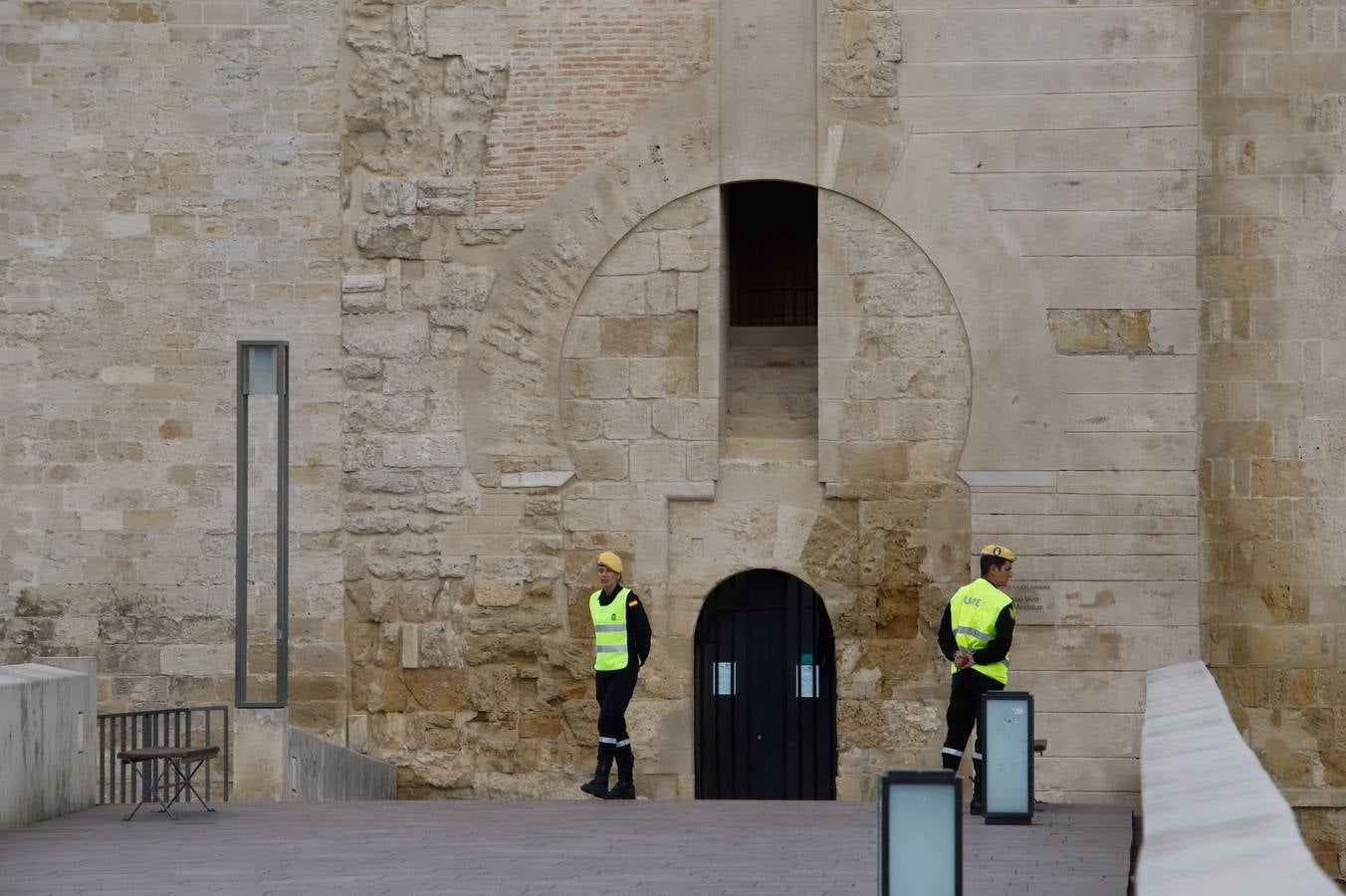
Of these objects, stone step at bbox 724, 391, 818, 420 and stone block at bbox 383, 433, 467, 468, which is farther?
stone step at bbox 724, 391, 818, 420

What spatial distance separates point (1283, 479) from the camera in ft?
50.2

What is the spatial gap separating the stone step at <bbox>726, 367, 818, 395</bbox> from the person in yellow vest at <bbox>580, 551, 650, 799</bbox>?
3192 millimetres

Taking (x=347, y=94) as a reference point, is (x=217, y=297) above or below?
below

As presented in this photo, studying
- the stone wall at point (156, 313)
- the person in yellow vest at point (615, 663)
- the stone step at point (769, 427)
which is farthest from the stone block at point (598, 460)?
the person in yellow vest at point (615, 663)

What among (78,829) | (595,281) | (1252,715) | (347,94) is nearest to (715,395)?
(595,281)

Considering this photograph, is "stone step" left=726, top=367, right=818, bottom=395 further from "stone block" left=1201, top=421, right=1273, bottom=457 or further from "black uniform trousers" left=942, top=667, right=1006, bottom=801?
"black uniform trousers" left=942, top=667, right=1006, bottom=801

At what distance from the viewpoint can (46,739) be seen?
11.4 metres

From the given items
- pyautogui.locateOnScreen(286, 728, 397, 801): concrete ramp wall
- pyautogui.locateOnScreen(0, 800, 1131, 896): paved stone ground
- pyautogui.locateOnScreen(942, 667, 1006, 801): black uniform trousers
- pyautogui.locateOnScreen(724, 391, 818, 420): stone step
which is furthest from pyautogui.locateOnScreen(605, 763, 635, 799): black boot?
pyautogui.locateOnScreen(724, 391, 818, 420): stone step

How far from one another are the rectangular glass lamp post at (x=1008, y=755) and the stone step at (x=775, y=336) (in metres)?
5.27

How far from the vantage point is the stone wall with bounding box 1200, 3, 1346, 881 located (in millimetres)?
15227

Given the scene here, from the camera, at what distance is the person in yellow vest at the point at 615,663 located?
12875 mm

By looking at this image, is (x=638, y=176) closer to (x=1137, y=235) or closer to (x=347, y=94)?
(x=347, y=94)

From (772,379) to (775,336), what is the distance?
396mm

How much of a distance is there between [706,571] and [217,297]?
4227 mm
